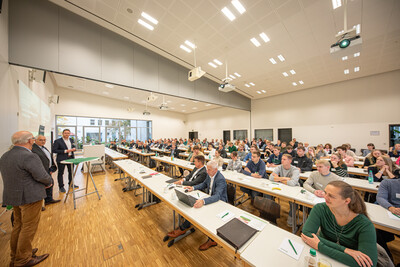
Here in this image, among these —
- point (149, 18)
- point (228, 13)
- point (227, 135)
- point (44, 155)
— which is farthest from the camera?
point (227, 135)

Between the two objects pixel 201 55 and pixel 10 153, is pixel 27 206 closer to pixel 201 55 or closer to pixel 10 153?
pixel 10 153

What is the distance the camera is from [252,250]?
120cm

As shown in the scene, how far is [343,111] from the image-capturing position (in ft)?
27.7

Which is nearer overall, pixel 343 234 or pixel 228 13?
pixel 343 234

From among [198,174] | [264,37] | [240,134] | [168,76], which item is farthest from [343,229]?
[240,134]

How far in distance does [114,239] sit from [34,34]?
17.3ft

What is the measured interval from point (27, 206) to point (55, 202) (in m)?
2.61

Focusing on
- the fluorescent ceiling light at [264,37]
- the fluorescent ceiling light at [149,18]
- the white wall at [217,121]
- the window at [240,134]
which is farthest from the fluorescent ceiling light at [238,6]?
the window at [240,134]

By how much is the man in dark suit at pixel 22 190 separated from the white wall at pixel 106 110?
1098 cm

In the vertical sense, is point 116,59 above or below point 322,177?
above

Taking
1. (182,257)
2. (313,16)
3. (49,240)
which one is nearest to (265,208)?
(182,257)

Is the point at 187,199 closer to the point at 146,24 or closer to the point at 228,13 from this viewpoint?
the point at 228,13

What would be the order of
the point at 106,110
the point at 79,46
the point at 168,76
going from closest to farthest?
the point at 79,46 < the point at 168,76 < the point at 106,110

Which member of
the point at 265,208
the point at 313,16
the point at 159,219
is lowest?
the point at 159,219
